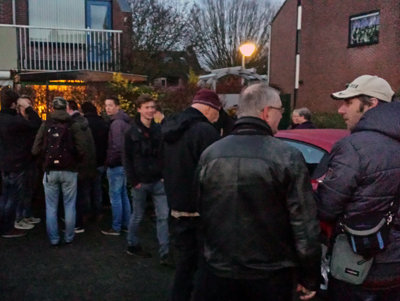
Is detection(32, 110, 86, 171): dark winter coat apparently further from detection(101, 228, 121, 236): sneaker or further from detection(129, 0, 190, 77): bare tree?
detection(129, 0, 190, 77): bare tree

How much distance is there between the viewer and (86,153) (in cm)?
589

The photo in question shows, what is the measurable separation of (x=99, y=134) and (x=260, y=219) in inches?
181

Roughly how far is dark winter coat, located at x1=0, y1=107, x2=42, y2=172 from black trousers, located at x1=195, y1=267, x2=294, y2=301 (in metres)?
4.34

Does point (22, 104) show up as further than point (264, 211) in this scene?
Yes

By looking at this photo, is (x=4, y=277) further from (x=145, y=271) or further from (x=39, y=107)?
(x=39, y=107)

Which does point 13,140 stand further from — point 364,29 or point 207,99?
point 364,29

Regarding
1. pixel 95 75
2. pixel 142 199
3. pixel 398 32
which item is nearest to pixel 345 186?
pixel 142 199

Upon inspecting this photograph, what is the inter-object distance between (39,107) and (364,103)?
738 centimetres

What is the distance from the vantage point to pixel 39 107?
875 centimetres

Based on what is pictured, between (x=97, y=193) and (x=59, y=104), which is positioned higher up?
A: (x=59, y=104)

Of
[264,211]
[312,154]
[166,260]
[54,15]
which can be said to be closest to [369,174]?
[264,211]

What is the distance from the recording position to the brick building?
766 inches

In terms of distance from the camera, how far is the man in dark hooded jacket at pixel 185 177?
3650 millimetres

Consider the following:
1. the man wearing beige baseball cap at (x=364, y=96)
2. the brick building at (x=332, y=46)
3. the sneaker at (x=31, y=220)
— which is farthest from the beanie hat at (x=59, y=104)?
the brick building at (x=332, y=46)
